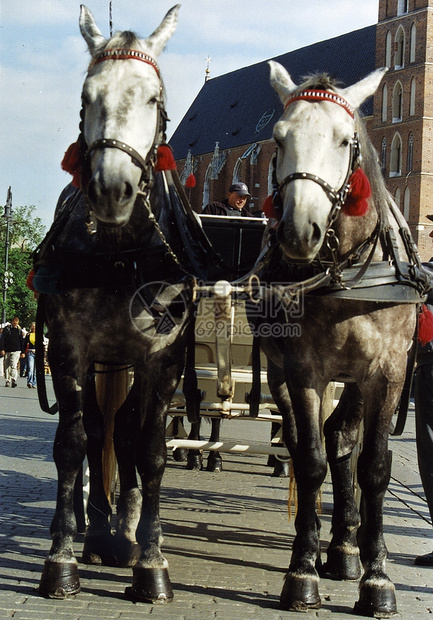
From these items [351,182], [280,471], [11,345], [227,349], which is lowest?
[280,471]

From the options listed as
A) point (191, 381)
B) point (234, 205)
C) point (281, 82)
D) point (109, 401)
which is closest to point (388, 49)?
point (234, 205)

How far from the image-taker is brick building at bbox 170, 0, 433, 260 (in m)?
56.7

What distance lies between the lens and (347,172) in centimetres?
462

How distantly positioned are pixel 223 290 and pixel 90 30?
1.55 meters

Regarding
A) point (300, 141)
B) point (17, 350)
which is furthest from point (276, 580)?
point (17, 350)

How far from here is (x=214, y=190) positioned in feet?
250

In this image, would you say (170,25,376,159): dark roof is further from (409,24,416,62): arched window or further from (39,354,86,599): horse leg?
(39,354,86,599): horse leg

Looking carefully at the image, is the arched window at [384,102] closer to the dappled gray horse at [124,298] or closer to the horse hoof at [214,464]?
the horse hoof at [214,464]

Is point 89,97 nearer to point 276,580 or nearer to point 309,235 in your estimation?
point 309,235

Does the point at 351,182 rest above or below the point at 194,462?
above

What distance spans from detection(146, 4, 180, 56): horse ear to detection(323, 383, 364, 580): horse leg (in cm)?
238

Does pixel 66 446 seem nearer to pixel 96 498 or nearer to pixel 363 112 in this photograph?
pixel 96 498

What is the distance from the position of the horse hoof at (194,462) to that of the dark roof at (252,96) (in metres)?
53.4

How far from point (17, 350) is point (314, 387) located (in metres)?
21.8
